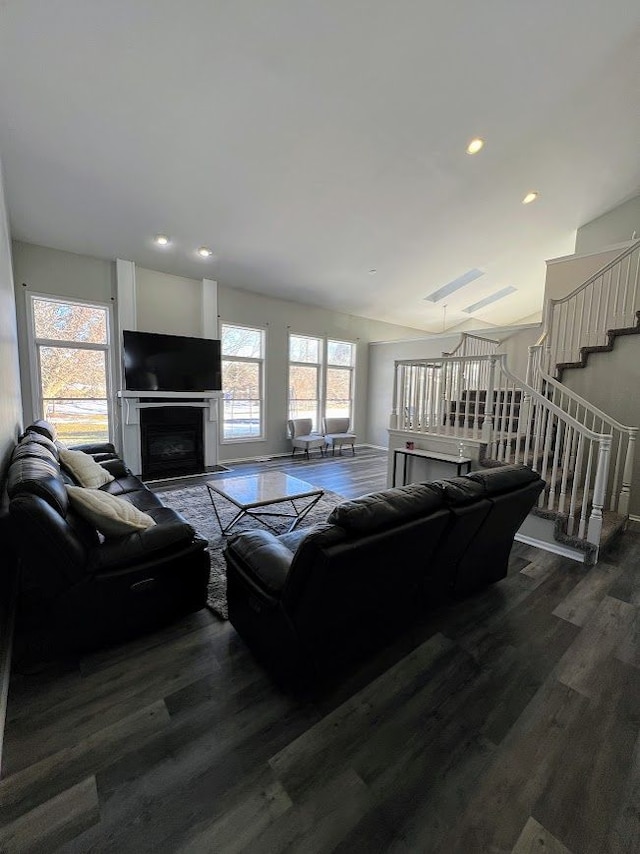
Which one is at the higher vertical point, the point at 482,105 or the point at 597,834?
the point at 482,105

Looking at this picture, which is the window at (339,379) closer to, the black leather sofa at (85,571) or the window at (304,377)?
the window at (304,377)

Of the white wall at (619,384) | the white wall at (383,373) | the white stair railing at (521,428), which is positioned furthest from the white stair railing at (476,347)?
the white wall at (619,384)

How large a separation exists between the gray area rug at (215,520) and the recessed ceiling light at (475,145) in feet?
13.7

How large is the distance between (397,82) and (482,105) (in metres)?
0.95

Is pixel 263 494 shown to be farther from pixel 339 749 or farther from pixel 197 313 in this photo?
pixel 197 313

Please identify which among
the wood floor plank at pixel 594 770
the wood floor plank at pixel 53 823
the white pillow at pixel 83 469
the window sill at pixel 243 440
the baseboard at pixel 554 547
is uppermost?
the white pillow at pixel 83 469

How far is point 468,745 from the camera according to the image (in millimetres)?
1408

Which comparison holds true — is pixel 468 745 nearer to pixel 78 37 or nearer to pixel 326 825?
pixel 326 825

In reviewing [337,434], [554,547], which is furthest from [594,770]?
[337,434]

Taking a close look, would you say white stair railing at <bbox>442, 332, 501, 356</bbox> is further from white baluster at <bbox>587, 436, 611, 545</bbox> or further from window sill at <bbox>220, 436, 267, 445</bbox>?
window sill at <bbox>220, 436, 267, 445</bbox>

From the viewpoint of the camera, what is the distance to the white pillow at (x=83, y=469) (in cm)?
302

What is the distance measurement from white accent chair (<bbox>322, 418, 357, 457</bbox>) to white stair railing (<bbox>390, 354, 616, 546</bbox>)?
107 inches

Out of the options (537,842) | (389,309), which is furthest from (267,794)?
(389,309)

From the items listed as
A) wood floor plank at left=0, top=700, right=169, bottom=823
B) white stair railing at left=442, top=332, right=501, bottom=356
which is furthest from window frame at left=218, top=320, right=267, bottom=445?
wood floor plank at left=0, top=700, right=169, bottom=823
